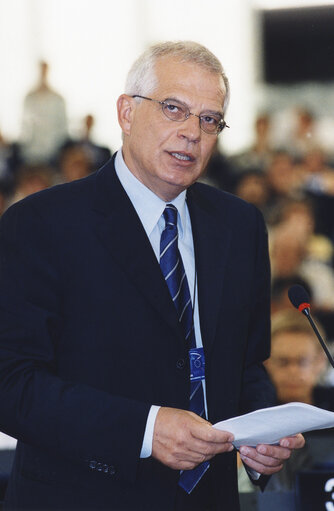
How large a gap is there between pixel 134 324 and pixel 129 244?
0.52ft

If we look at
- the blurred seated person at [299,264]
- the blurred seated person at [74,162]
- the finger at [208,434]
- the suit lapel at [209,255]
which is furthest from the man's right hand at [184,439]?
the blurred seated person at [74,162]

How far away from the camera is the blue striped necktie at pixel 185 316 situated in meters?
1.48

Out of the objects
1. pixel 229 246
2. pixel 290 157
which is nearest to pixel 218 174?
pixel 290 157

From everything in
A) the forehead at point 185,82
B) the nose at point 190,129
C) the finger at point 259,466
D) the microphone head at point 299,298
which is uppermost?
the forehead at point 185,82

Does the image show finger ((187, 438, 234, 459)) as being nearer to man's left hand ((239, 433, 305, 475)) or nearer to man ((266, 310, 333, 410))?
man's left hand ((239, 433, 305, 475))

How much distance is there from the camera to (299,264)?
473 centimetres

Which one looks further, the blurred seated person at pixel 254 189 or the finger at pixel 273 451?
the blurred seated person at pixel 254 189

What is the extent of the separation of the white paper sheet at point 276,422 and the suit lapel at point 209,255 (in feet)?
0.71

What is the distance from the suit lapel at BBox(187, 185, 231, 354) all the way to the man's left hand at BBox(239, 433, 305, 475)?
21 centimetres

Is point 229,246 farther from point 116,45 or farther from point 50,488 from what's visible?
point 116,45

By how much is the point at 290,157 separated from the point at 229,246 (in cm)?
499

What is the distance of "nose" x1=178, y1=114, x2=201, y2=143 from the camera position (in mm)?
1496

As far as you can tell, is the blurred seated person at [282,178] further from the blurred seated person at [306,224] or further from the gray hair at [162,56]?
the gray hair at [162,56]

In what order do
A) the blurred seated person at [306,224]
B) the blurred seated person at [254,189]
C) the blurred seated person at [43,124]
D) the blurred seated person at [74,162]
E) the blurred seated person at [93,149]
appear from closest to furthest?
the blurred seated person at [306,224], the blurred seated person at [254,189], the blurred seated person at [74,162], the blurred seated person at [93,149], the blurred seated person at [43,124]
